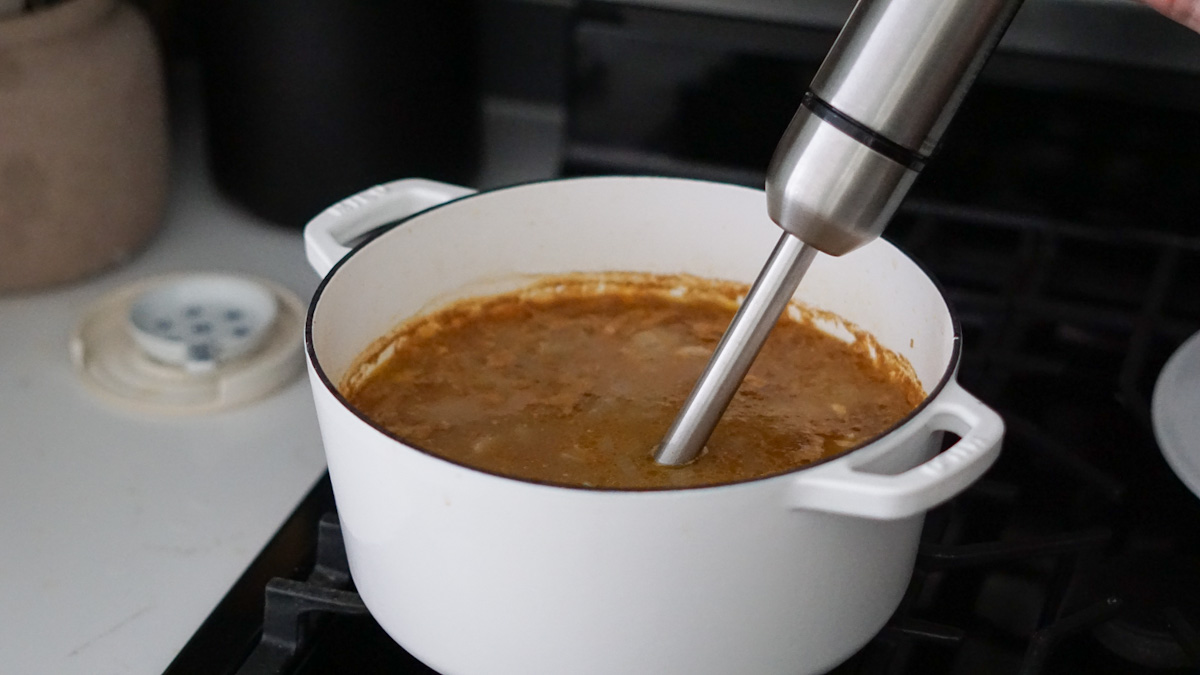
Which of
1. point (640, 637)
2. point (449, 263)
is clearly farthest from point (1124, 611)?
point (449, 263)

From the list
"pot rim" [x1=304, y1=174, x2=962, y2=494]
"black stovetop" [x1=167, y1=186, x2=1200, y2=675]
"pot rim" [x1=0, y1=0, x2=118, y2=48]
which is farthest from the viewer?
"pot rim" [x1=0, y1=0, x2=118, y2=48]

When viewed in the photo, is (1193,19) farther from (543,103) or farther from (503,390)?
(543,103)

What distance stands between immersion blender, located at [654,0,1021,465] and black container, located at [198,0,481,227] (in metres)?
0.46

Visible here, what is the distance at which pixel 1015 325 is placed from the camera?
782 millimetres

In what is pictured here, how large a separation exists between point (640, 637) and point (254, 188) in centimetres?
60

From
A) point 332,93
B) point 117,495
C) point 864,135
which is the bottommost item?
point 117,495

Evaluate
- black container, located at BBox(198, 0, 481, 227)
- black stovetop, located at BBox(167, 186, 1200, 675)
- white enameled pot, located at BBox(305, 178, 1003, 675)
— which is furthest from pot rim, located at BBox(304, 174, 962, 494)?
black container, located at BBox(198, 0, 481, 227)

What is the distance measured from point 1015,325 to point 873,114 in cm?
38

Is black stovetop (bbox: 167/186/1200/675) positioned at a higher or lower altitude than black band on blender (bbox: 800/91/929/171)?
lower

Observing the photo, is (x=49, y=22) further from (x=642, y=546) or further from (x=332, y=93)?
(x=642, y=546)

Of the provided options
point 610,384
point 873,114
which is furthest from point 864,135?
point 610,384

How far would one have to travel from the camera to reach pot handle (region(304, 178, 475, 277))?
0.61 metres

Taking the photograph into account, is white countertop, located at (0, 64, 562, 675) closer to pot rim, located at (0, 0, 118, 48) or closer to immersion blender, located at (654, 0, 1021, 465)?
pot rim, located at (0, 0, 118, 48)

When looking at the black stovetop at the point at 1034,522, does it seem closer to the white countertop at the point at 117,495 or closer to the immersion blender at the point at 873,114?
the white countertop at the point at 117,495
